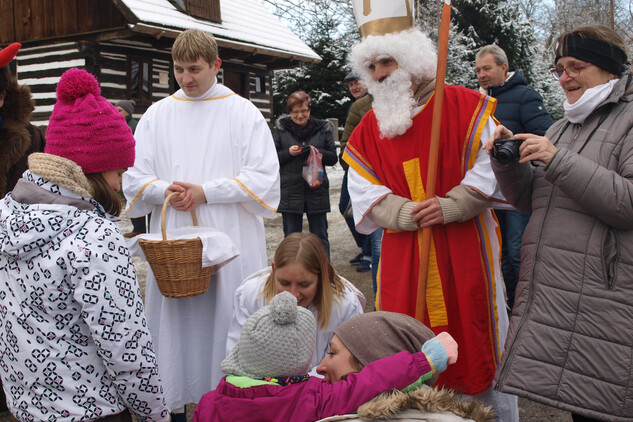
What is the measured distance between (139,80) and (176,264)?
11.8 m

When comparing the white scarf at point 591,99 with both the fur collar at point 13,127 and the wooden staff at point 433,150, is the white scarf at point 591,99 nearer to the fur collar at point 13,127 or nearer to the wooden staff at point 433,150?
the wooden staff at point 433,150

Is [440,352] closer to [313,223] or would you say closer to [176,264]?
[176,264]

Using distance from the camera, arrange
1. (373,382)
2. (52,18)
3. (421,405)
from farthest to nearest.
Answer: (52,18) → (373,382) → (421,405)

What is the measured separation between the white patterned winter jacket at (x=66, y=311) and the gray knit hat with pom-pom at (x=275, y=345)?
16.6 inches

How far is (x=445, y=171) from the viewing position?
109 inches

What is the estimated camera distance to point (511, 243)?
4895 mm

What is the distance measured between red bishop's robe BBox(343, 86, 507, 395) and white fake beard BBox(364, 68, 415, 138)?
64mm

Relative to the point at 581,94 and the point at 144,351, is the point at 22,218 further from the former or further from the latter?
the point at 581,94

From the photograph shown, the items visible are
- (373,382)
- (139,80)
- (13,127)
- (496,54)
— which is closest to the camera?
(373,382)

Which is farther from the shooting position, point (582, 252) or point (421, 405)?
point (582, 252)

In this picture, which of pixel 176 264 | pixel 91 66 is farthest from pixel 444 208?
pixel 91 66

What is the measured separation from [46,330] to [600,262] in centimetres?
199

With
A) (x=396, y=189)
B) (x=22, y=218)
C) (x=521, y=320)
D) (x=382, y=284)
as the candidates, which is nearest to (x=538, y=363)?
(x=521, y=320)

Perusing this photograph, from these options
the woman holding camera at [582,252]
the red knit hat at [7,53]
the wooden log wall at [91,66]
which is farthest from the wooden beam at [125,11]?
the woman holding camera at [582,252]
